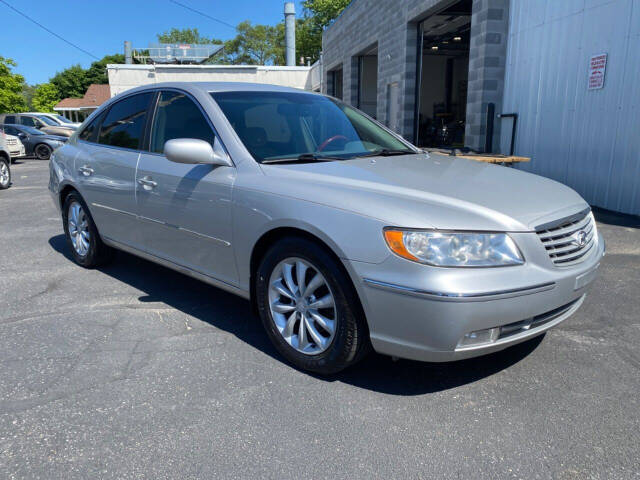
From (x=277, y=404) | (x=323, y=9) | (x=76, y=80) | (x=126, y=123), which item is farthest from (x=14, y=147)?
(x=76, y=80)

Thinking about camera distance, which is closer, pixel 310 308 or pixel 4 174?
pixel 310 308

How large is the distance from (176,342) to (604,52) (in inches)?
282

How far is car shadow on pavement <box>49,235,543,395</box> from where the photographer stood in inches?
115

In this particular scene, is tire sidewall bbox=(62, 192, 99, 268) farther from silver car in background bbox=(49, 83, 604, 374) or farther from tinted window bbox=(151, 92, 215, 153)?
tinted window bbox=(151, 92, 215, 153)

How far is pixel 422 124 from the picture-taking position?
85.6 ft

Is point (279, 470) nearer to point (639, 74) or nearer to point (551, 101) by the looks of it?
point (639, 74)

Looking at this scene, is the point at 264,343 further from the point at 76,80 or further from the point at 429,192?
the point at 76,80

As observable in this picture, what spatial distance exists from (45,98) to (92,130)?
80.5m

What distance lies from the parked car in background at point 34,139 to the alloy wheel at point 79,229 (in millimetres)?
16300

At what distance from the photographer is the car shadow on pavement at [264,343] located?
9.58 feet

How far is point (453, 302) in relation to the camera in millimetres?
2355

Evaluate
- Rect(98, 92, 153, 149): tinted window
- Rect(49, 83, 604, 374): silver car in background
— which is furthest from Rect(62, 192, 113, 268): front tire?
Rect(98, 92, 153, 149): tinted window

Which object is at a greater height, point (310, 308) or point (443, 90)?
point (443, 90)

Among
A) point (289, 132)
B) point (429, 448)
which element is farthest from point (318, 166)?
point (429, 448)
